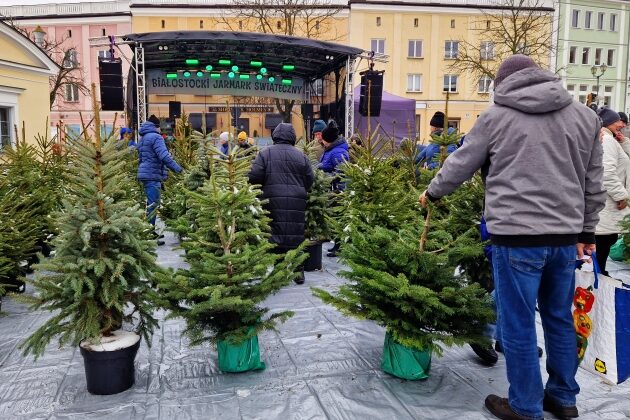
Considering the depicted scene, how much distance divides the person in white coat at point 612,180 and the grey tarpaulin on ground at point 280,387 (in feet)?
7.39

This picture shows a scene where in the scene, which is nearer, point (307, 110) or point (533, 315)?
point (533, 315)

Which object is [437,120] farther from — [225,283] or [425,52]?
[425,52]

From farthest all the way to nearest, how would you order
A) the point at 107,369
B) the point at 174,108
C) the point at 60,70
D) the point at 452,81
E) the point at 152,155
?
the point at 452,81 → the point at 174,108 → the point at 60,70 → the point at 152,155 → the point at 107,369

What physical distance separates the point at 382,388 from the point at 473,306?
2.70ft

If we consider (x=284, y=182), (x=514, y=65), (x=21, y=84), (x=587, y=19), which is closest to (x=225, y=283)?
(x=514, y=65)

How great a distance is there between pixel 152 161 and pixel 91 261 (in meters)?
6.07

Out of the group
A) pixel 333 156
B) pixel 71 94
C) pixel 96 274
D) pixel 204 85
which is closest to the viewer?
pixel 96 274

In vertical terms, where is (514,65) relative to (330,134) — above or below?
above

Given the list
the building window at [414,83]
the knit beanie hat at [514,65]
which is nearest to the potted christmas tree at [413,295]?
the knit beanie hat at [514,65]

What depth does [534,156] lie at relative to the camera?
288 cm

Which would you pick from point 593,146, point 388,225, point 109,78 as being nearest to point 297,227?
point 388,225

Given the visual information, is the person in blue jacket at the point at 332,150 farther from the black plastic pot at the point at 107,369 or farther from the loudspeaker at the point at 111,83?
the loudspeaker at the point at 111,83

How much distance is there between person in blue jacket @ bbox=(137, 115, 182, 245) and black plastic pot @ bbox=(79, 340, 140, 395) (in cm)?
553

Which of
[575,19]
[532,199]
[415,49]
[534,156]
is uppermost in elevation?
[575,19]
